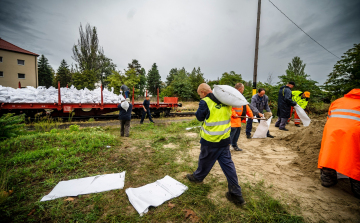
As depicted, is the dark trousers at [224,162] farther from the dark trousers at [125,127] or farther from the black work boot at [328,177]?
the dark trousers at [125,127]

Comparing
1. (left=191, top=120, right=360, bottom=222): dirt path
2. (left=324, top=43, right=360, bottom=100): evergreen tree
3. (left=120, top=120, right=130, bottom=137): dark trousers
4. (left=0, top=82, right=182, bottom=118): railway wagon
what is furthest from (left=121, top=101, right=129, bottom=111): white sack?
(left=324, top=43, right=360, bottom=100): evergreen tree

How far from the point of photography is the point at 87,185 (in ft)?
8.09

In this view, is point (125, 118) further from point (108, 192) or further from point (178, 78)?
point (178, 78)

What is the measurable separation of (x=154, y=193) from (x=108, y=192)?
68 cm

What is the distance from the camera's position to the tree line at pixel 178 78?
915cm

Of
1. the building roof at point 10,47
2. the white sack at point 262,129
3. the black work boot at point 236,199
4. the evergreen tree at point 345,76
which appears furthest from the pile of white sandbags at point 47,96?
the building roof at point 10,47

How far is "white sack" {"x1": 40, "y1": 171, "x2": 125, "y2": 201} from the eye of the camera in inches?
88.2

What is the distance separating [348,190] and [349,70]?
34.7 feet

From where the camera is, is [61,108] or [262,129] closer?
[262,129]

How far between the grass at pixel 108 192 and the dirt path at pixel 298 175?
284mm

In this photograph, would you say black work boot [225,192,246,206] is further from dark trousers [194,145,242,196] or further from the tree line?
the tree line

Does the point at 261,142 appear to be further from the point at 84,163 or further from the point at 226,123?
the point at 84,163

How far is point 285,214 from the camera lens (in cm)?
188

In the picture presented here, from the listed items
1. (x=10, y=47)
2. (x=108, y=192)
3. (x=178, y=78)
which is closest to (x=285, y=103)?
(x=108, y=192)
